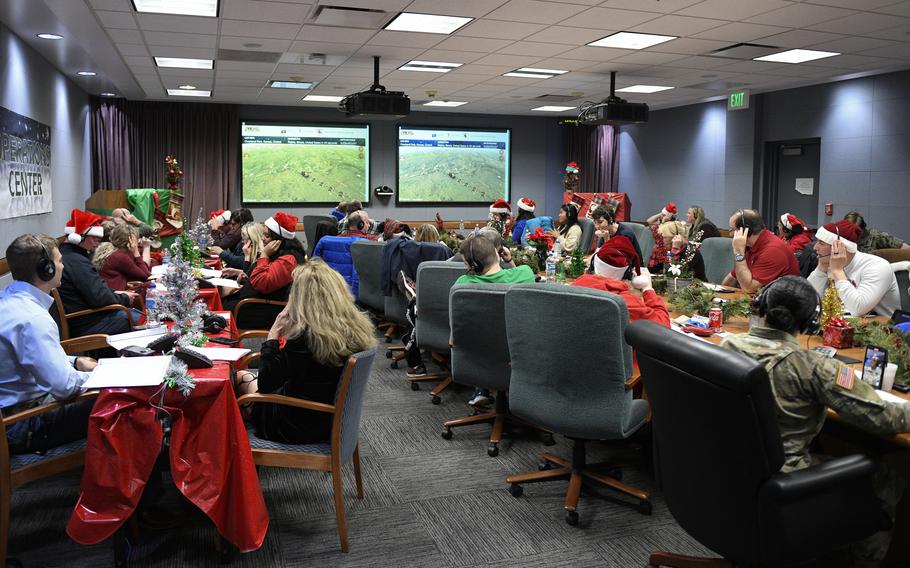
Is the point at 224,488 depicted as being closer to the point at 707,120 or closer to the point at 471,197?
the point at 707,120

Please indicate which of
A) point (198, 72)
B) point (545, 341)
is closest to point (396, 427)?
point (545, 341)

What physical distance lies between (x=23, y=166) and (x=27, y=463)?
5290mm

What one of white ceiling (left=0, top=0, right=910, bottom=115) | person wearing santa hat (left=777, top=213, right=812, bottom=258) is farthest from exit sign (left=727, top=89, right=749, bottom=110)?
person wearing santa hat (left=777, top=213, right=812, bottom=258)

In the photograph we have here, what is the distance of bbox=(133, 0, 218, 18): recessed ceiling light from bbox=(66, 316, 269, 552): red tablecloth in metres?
3.91

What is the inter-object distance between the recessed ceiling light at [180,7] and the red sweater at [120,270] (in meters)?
1.93

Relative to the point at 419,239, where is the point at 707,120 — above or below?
above

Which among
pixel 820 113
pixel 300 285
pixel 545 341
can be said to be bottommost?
pixel 545 341

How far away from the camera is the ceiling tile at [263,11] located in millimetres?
5445

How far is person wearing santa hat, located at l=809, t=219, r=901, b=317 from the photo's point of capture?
3852mm

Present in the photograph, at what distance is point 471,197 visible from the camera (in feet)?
47.3

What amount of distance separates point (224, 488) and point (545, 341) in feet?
4.45

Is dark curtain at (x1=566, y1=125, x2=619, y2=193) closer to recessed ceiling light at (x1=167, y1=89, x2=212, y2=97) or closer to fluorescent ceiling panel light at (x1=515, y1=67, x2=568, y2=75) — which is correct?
fluorescent ceiling panel light at (x1=515, y1=67, x2=568, y2=75)

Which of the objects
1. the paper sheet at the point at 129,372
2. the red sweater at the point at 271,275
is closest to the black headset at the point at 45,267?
the paper sheet at the point at 129,372

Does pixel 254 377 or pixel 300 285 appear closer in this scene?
pixel 300 285
